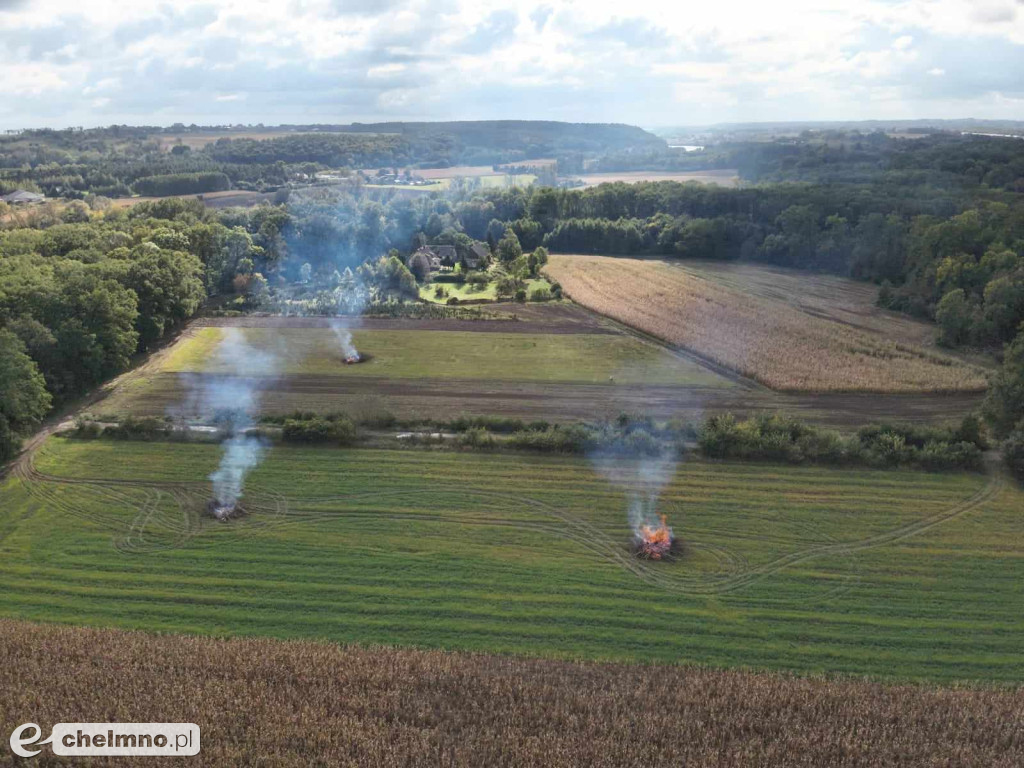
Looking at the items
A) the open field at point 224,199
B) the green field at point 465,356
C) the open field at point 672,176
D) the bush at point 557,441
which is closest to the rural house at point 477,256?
the green field at point 465,356

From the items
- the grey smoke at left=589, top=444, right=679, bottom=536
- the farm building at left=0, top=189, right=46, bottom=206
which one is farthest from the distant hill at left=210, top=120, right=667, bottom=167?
the grey smoke at left=589, top=444, right=679, bottom=536

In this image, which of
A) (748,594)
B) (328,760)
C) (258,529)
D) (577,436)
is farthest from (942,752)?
(258,529)

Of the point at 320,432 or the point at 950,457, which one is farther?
the point at 320,432

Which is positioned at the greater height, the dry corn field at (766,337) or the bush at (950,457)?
the dry corn field at (766,337)

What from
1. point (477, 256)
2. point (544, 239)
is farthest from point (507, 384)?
point (544, 239)

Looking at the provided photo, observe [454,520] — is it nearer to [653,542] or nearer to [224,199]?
[653,542]

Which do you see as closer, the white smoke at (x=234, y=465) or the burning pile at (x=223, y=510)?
the burning pile at (x=223, y=510)

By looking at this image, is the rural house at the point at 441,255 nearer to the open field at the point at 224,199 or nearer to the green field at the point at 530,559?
the open field at the point at 224,199

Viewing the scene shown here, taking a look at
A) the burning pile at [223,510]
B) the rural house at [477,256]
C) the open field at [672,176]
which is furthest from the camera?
the open field at [672,176]
